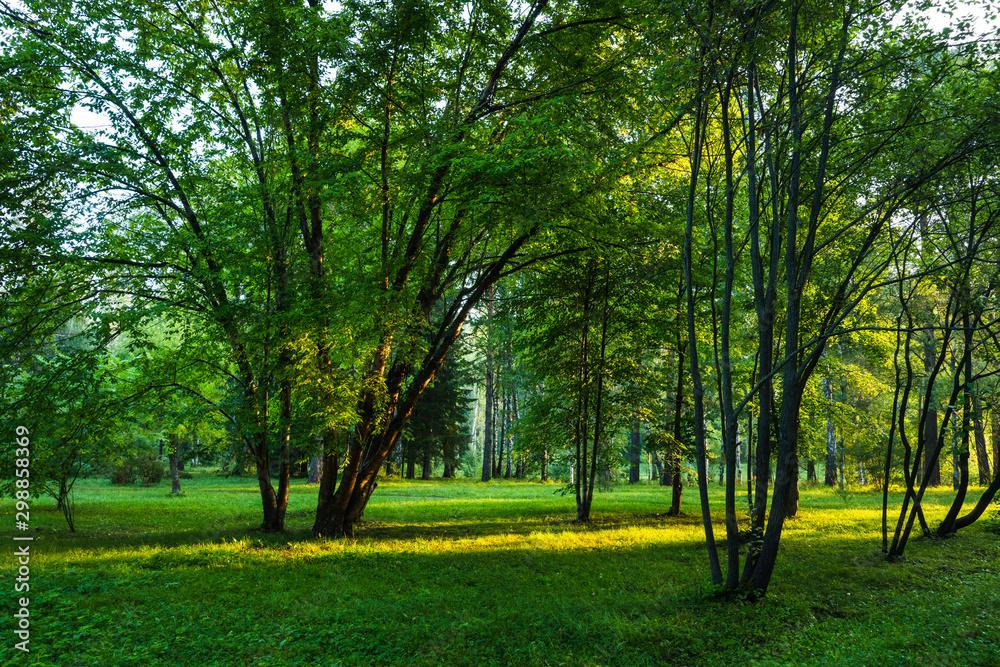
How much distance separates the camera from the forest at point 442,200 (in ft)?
23.7

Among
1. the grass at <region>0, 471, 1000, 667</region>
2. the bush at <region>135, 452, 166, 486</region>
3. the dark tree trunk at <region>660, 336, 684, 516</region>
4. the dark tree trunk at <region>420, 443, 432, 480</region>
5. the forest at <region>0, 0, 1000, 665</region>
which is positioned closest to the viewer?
the grass at <region>0, 471, 1000, 667</region>

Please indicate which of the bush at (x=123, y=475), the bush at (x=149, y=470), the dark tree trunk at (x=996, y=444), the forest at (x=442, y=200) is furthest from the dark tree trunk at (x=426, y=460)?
the dark tree trunk at (x=996, y=444)

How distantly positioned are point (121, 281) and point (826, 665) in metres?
12.8

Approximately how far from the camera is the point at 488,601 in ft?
24.1

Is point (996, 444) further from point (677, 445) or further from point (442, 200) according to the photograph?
point (442, 200)

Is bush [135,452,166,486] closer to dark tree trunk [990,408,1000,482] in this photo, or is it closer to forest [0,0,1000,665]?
forest [0,0,1000,665]

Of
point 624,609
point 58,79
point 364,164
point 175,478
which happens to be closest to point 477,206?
point 364,164

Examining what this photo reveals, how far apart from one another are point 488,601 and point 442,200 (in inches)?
259

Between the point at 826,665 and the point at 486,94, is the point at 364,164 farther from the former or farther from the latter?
the point at 826,665

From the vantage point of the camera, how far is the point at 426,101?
10.7 meters

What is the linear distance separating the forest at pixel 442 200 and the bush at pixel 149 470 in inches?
758

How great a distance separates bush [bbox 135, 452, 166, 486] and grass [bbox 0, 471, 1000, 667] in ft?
62.5

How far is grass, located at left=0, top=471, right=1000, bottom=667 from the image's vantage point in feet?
18.3

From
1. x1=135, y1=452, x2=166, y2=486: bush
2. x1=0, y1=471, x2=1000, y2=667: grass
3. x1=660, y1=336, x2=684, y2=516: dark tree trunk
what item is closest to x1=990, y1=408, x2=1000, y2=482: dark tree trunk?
x1=0, y1=471, x2=1000, y2=667: grass
